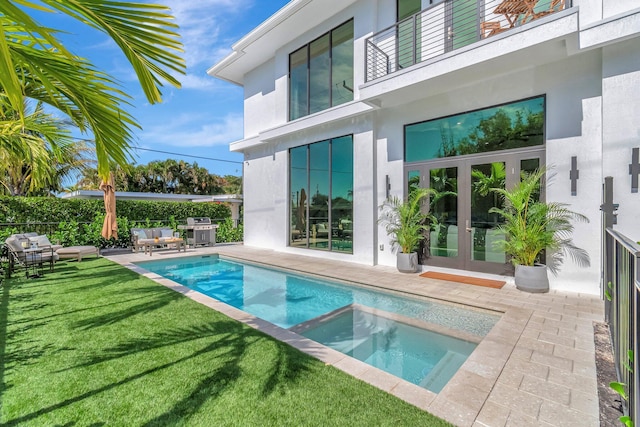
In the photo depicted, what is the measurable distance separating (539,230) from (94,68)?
23.3ft

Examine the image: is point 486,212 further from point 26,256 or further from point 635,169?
point 26,256

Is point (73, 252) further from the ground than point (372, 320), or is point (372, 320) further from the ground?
point (73, 252)

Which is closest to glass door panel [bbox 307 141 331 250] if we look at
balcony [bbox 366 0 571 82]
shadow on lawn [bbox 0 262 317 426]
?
balcony [bbox 366 0 571 82]

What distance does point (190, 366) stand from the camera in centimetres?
318

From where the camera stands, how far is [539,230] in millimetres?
5707

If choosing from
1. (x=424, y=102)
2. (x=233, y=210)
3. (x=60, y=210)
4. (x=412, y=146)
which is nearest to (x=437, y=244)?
(x=412, y=146)

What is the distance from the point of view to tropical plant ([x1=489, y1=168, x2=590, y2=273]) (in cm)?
573

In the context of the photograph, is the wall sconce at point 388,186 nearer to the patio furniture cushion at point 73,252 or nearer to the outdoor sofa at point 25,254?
the outdoor sofa at point 25,254

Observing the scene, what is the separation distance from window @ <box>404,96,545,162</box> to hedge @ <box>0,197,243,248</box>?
11.9 metres

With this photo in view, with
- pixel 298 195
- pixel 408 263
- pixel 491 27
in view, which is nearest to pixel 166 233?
pixel 298 195

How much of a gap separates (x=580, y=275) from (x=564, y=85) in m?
3.84

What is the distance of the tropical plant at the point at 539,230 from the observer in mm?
5727

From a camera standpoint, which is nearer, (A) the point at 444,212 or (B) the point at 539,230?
(B) the point at 539,230

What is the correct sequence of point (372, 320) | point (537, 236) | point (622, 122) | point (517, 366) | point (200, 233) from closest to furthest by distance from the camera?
point (517, 366) < point (622, 122) < point (372, 320) < point (537, 236) < point (200, 233)
